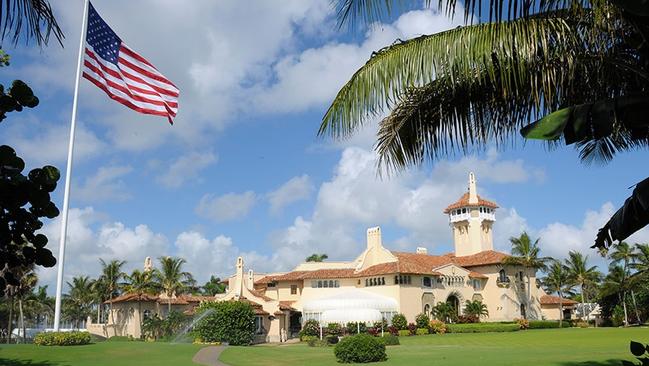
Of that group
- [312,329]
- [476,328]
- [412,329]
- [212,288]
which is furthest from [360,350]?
[212,288]

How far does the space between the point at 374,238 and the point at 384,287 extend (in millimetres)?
6039

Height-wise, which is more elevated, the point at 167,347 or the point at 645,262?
the point at 645,262

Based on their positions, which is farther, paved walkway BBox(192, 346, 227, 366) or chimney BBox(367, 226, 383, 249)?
chimney BBox(367, 226, 383, 249)

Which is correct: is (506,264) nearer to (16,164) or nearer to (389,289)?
(389,289)

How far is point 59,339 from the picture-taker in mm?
32281

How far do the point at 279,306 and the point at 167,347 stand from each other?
20.5 meters

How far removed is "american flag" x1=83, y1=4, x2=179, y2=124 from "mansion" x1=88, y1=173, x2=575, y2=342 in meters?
26.8

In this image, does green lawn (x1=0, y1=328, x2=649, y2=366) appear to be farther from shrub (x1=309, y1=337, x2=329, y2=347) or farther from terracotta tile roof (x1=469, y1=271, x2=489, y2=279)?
terracotta tile roof (x1=469, y1=271, x2=489, y2=279)

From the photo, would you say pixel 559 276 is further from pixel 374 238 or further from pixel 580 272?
pixel 374 238

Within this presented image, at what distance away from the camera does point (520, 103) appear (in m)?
7.69

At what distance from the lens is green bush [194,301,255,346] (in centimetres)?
4256

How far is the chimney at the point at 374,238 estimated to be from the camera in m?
57.8

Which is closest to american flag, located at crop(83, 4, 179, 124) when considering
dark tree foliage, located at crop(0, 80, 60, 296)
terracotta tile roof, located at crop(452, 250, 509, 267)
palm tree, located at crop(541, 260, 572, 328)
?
dark tree foliage, located at crop(0, 80, 60, 296)

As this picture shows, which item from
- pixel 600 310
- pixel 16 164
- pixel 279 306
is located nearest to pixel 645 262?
pixel 600 310
